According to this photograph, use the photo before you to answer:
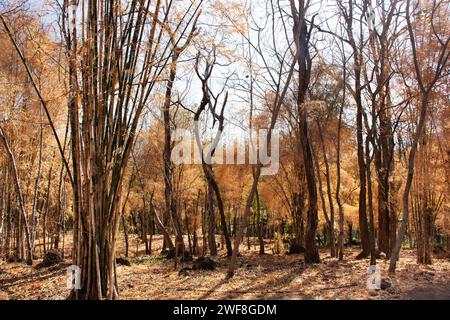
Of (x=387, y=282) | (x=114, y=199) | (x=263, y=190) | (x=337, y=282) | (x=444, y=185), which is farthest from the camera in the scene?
(x=263, y=190)

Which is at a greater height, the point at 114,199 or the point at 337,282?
the point at 114,199

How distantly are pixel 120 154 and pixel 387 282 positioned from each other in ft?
11.0

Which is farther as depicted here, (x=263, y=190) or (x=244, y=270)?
(x=263, y=190)

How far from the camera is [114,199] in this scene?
334cm

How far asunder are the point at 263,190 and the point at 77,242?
11.1m

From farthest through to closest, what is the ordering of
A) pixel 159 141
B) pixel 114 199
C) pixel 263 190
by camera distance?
pixel 263 190 → pixel 159 141 → pixel 114 199

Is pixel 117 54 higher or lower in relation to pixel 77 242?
higher

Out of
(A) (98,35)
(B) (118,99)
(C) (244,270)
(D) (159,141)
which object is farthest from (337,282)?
(D) (159,141)

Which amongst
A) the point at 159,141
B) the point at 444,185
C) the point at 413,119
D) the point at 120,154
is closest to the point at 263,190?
the point at 159,141

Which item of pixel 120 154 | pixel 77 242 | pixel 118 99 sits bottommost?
pixel 77 242

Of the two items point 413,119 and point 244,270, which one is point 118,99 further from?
point 413,119
